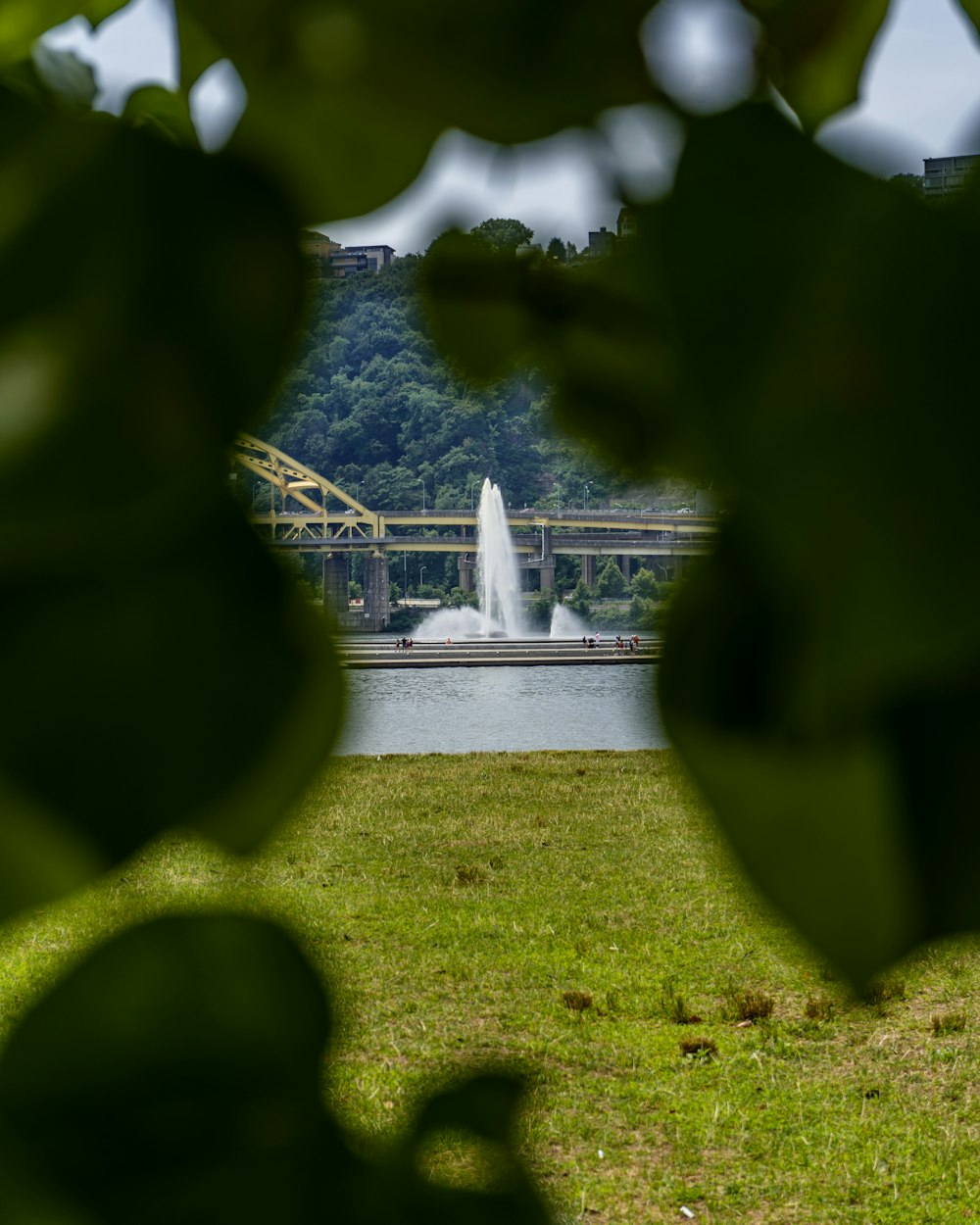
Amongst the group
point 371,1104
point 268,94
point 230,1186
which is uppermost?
point 268,94

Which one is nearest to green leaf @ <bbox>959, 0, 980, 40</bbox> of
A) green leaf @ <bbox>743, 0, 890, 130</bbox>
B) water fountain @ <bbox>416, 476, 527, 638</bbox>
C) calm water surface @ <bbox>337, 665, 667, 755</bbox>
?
green leaf @ <bbox>743, 0, 890, 130</bbox>

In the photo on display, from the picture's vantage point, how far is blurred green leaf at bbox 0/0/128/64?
14cm

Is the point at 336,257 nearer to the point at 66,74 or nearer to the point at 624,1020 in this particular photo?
the point at 66,74

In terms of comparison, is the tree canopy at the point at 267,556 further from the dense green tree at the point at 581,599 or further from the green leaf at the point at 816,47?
the dense green tree at the point at 581,599

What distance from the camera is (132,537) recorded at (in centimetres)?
8

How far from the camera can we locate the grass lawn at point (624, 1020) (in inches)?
71.7

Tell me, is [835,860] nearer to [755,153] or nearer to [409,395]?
[755,153]

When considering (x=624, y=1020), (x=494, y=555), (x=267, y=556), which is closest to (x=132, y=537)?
A: (x=267, y=556)

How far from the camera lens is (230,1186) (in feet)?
0.36

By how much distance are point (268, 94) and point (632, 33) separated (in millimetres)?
35

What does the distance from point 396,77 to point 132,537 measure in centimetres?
5

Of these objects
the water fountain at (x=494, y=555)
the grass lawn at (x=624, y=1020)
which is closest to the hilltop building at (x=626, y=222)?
the water fountain at (x=494, y=555)

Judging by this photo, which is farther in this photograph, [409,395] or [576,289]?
[409,395]

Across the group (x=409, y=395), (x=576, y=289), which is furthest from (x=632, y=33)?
(x=409, y=395)
